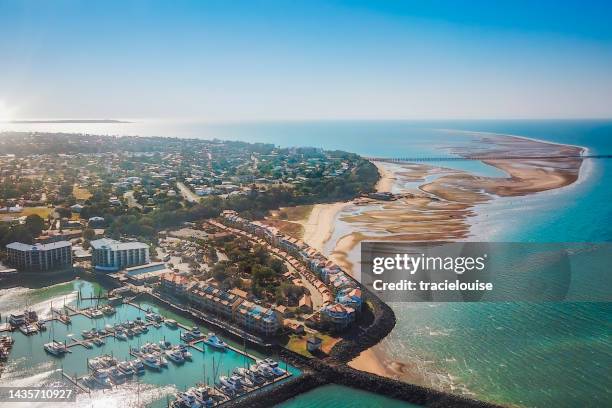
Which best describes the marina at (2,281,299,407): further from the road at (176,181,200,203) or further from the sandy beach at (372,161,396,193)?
the sandy beach at (372,161,396,193)

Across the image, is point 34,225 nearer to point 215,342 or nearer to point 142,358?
point 142,358

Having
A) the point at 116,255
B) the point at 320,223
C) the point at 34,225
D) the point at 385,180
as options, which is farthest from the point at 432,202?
the point at 34,225

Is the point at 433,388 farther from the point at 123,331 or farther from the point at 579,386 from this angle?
the point at 123,331

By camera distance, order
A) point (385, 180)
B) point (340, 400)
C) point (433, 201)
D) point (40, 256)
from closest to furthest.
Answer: point (340, 400) < point (40, 256) < point (433, 201) < point (385, 180)

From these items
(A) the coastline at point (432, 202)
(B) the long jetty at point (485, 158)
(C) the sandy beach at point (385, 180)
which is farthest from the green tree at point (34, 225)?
(B) the long jetty at point (485, 158)

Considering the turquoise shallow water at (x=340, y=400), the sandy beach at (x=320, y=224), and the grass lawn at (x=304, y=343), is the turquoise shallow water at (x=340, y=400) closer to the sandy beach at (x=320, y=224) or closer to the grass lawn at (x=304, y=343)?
the grass lawn at (x=304, y=343)

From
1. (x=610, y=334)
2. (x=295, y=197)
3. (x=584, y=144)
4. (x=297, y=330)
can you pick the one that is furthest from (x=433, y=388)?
(x=584, y=144)
